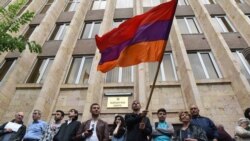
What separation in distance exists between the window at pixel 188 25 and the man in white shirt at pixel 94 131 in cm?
920

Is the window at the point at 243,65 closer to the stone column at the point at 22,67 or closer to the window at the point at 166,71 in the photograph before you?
the window at the point at 166,71

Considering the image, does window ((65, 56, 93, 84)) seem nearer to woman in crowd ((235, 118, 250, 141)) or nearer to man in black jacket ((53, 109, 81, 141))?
man in black jacket ((53, 109, 81, 141))

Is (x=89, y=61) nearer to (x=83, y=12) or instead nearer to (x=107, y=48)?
(x=83, y=12)

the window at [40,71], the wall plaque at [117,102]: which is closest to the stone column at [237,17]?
the wall plaque at [117,102]

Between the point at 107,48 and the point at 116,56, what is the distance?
13.8 inches

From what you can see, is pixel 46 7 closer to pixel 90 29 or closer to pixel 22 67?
pixel 90 29

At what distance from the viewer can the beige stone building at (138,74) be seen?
33.4 feet

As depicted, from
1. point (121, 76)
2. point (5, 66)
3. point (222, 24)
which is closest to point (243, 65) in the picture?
point (222, 24)

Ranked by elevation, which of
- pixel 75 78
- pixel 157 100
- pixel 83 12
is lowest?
pixel 157 100

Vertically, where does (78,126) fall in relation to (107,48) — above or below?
below

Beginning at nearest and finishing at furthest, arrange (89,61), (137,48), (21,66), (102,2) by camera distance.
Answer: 1. (137,48)
2. (21,66)
3. (89,61)
4. (102,2)

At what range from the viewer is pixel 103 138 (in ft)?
20.0

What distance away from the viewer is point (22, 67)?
38.7 feet

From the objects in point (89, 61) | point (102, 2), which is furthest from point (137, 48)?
point (102, 2)
